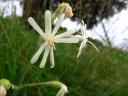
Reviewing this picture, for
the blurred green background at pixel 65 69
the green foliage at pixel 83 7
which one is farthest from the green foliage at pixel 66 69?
the green foliage at pixel 83 7

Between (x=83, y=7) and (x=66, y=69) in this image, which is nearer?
(x=66, y=69)

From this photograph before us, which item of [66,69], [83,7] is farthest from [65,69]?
[83,7]

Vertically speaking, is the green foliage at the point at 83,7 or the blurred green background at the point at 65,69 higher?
the green foliage at the point at 83,7

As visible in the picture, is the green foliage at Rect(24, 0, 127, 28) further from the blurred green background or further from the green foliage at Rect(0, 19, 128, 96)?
the green foliage at Rect(0, 19, 128, 96)

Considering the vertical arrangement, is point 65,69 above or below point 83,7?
below

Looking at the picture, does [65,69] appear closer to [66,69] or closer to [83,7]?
[66,69]

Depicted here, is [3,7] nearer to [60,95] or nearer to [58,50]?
[58,50]

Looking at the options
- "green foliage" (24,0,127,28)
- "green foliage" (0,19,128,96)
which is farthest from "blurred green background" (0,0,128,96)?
"green foliage" (24,0,127,28)

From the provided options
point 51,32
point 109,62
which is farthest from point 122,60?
point 51,32

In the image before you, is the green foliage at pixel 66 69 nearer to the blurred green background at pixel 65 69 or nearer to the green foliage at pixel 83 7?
the blurred green background at pixel 65 69
